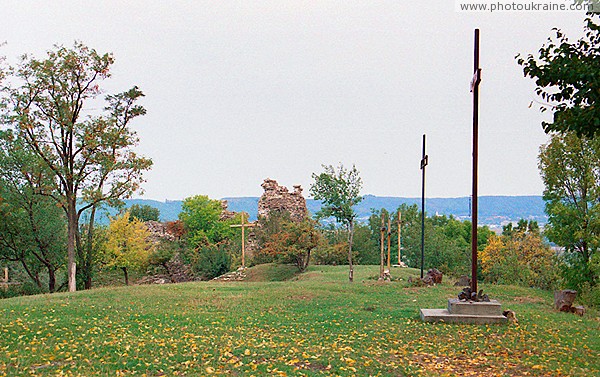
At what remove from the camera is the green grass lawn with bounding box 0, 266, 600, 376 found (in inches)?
276

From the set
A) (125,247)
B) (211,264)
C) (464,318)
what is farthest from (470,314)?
A: (125,247)

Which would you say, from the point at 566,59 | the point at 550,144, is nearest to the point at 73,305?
the point at 566,59

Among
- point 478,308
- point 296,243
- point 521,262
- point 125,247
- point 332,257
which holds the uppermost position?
point 296,243

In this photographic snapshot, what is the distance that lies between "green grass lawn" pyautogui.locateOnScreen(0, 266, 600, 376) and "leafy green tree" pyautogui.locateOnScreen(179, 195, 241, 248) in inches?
1121

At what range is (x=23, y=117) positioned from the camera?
21797 millimetres

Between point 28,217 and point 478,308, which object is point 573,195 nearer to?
point 478,308

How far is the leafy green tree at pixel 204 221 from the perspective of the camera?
4350cm

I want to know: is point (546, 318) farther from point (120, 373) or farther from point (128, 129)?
point (128, 129)

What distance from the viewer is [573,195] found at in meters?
22.9

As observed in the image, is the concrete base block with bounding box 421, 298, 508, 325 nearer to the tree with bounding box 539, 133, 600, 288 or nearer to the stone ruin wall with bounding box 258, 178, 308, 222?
the tree with bounding box 539, 133, 600, 288

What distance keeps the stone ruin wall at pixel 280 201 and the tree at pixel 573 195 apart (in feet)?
55.6

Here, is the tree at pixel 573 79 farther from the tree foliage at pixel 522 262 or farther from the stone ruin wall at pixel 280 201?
the stone ruin wall at pixel 280 201

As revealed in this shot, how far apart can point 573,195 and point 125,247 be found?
23.2m

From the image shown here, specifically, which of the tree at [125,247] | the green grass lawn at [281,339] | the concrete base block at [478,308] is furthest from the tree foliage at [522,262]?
the tree at [125,247]
